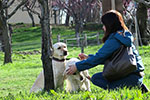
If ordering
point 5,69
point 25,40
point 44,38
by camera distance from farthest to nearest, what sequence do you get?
point 25,40 → point 5,69 → point 44,38

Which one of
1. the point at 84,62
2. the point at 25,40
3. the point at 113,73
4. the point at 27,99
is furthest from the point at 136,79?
the point at 25,40

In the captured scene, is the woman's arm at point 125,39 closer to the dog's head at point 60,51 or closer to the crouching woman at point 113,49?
the crouching woman at point 113,49

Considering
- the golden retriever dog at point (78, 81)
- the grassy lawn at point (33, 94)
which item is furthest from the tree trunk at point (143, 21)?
the golden retriever dog at point (78, 81)

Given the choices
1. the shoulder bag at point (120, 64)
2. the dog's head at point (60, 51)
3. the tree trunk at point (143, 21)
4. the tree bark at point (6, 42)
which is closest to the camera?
the shoulder bag at point (120, 64)

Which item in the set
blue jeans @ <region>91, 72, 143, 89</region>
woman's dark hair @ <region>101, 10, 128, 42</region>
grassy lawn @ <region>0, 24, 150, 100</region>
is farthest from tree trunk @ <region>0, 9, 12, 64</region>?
woman's dark hair @ <region>101, 10, 128, 42</region>

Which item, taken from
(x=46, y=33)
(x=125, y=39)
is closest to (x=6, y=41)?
(x=46, y=33)

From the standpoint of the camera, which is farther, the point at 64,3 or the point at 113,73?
the point at 64,3

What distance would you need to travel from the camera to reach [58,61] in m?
6.99

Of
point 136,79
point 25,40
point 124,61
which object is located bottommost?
point 25,40

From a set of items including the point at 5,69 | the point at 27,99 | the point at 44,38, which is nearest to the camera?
the point at 27,99

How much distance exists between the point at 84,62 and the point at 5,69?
9551mm

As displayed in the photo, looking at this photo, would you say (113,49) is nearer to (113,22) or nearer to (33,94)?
(113,22)

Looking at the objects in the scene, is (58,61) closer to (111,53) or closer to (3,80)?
(111,53)

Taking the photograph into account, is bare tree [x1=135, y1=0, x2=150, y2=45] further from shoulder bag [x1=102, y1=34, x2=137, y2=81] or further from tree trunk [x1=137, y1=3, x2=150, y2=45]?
shoulder bag [x1=102, y1=34, x2=137, y2=81]
